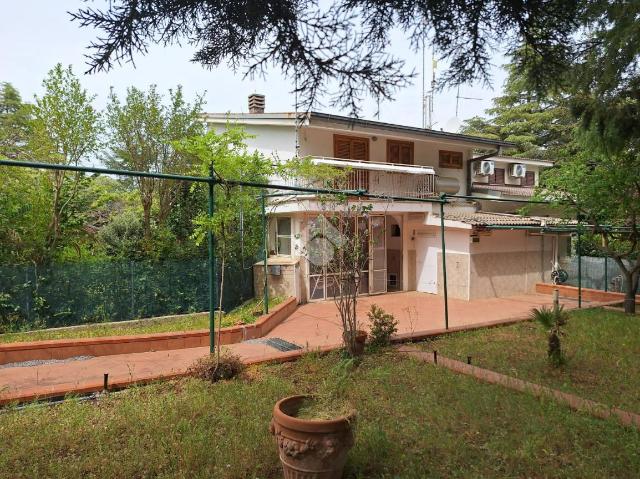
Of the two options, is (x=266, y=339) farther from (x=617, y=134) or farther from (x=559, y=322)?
(x=617, y=134)

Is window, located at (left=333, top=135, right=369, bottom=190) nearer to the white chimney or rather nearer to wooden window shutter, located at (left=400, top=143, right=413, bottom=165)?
wooden window shutter, located at (left=400, top=143, right=413, bottom=165)

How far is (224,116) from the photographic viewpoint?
15.8 meters

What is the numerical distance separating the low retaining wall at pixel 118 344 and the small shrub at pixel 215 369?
285 centimetres

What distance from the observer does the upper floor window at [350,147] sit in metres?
14.6

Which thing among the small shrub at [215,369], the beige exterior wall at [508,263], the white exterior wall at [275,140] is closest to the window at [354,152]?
the white exterior wall at [275,140]

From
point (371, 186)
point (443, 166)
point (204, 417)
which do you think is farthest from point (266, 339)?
point (443, 166)

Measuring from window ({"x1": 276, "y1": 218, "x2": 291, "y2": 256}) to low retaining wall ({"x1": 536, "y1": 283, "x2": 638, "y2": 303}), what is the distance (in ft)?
29.3

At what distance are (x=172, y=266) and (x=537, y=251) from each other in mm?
12609

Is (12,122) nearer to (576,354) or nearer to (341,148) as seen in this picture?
(341,148)

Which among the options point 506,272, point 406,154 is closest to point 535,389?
point 506,272

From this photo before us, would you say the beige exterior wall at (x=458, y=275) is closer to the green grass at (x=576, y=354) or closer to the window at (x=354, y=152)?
the window at (x=354, y=152)

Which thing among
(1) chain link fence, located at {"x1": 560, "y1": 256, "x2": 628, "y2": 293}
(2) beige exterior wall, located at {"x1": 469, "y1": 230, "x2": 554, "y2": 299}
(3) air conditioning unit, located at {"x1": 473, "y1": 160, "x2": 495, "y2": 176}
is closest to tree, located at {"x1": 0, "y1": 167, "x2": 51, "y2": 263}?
(2) beige exterior wall, located at {"x1": 469, "y1": 230, "x2": 554, "y2": 299}

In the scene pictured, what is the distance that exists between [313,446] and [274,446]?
902 millimetres

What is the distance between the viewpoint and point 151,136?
46.4 ft
